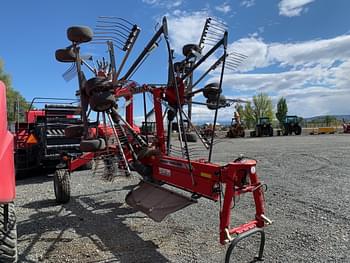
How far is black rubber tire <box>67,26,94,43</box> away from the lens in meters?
3.98

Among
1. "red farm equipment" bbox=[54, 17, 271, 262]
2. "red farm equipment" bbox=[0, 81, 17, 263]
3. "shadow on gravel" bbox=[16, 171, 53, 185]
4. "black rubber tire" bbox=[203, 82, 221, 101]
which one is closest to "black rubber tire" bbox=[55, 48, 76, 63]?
"red farm equipment" bbox=[54, 17, 271, 262]

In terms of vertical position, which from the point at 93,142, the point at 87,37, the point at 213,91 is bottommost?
the point at 93,142

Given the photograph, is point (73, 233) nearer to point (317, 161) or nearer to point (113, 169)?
point (113, 169)

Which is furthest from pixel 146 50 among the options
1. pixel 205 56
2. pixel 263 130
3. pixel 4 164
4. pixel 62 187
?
pixel 263 130

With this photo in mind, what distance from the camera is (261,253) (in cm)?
364

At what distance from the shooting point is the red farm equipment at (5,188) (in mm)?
2387

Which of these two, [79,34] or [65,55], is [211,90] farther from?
[65,55]

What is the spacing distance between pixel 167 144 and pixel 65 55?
1896 millimetres

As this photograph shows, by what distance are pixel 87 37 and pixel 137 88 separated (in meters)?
1.17

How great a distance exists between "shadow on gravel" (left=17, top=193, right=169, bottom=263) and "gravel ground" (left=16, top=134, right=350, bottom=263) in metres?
0.01

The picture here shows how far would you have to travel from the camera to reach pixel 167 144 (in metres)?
5.12

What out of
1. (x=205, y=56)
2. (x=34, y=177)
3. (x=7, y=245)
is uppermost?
(x=205, y=56)

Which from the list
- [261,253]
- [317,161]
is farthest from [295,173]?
[261,253]

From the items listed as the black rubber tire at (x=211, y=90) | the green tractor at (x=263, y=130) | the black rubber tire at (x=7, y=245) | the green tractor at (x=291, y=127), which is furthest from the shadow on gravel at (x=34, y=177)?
the green tractor at (x=291, y=127)
